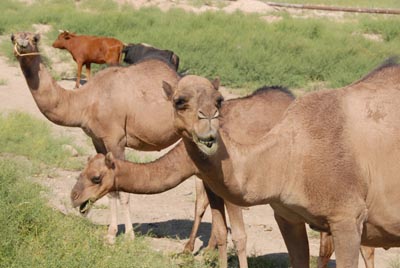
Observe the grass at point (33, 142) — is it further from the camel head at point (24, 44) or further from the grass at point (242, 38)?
the grass at point (242, 38)

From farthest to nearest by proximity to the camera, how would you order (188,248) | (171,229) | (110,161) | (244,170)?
(171,229), (188,248), (110,161), (244,170)

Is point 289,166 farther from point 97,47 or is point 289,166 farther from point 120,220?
point 97,47

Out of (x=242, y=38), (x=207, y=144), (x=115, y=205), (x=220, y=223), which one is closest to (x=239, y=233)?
(x=220, y=223)

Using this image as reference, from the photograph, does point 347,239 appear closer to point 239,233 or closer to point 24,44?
point 239,233

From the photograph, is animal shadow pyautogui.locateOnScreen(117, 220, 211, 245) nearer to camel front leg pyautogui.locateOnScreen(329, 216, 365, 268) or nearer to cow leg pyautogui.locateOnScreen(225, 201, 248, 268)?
cow leg pyautogui.locateOnScreen(225, 201, 248, 268)

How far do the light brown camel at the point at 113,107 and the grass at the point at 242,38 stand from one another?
10.8 m

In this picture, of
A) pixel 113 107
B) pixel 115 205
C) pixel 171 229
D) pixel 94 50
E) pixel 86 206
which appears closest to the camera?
pixel 86 206

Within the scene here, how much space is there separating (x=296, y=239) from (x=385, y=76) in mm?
1450

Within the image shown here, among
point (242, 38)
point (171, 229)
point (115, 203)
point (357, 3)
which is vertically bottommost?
point (357, 3)

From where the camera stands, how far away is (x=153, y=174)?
749 centimetres

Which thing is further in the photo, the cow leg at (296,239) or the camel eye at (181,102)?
the cow leg at (296,239)

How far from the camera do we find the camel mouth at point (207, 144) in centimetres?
568

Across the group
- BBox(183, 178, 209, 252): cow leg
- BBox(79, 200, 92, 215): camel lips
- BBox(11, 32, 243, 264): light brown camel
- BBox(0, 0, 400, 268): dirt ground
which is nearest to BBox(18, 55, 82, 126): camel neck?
BBox(11, 32, 243, 264): light brown camel

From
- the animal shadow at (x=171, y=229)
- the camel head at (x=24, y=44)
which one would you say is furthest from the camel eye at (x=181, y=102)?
the camel head at (x=24, y=44)
